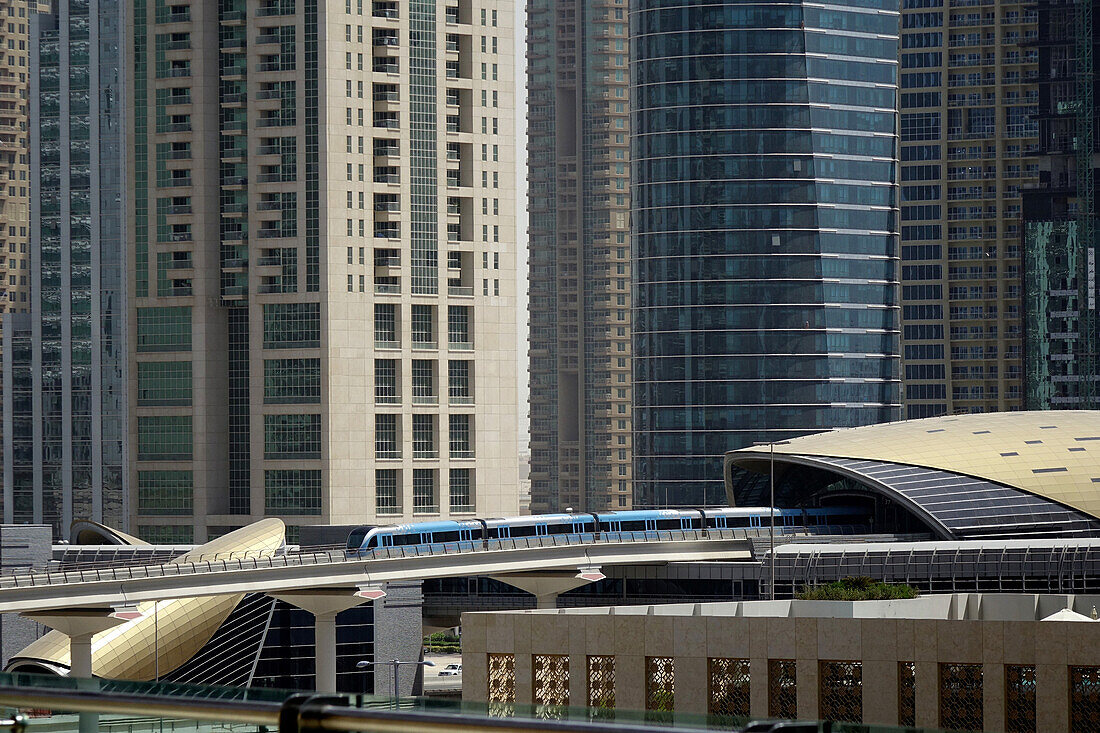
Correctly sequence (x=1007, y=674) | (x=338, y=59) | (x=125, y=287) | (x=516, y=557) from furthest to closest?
(x=125, y=287) → (x=338, y=59) → (x=516, y=557) → (x=1007, y=674)

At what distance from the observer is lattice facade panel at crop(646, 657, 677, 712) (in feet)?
141

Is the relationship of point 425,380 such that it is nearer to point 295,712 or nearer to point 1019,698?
point 1019,698

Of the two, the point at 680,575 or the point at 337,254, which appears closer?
the point at 680,575

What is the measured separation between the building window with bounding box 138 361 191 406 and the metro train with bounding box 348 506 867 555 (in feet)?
190

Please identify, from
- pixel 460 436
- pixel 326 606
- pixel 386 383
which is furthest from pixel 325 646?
pixel 386 383

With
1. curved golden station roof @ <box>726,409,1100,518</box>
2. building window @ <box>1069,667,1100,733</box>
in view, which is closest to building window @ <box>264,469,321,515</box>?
curved golden station roof @ <box>726,409,1100,518</box>

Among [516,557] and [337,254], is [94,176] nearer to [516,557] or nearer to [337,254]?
[337,254]

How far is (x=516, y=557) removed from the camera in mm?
123438

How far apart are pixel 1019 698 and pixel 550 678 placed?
12.3 metres

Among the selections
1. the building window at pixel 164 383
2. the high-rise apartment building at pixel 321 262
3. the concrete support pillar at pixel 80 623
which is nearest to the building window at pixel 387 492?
the high-rise apartment building at pixel 321 262

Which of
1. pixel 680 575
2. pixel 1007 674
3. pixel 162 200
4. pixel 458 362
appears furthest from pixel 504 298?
pixel 1007 674

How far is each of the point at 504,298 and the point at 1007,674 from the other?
464 ft

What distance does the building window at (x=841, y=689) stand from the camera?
40562 mm

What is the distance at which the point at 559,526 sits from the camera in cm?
12825
